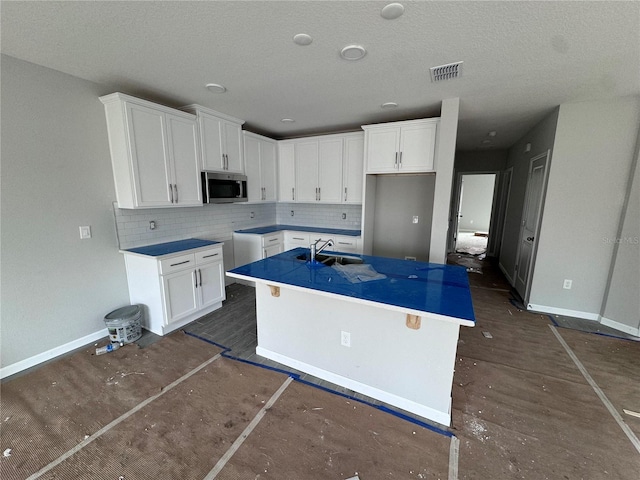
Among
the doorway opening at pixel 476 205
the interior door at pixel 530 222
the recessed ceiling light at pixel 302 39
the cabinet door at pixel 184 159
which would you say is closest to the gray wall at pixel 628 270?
the interior door at pixel 530 222

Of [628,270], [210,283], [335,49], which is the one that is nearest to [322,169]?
[335,49]

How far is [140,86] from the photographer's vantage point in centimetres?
263

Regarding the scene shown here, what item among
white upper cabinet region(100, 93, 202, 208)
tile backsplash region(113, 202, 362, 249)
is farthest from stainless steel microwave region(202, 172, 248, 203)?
tile backsplash region(113, 202, 362, 249)

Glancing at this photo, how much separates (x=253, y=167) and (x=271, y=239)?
47.3 inches

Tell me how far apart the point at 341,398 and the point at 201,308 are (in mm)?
2062

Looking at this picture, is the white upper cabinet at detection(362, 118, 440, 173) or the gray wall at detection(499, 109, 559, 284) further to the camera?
the gray wall at detection(499, 109, 559, 284)

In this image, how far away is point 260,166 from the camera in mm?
4270

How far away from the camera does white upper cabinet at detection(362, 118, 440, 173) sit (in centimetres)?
321

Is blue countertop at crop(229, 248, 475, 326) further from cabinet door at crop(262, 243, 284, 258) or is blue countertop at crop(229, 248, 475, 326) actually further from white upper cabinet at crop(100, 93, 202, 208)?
cabinet door at crop(262, 243, 284, 258)

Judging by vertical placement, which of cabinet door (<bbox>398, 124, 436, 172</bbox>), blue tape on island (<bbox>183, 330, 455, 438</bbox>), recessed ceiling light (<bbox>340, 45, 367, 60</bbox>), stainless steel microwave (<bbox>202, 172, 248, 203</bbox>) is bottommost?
blue tape on island (<bbox>183, 330, 455, 438</bbox>)

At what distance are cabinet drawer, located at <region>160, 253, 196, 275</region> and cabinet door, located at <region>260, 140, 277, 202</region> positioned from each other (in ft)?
5.93

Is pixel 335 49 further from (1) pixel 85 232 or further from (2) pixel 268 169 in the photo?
(1) pixel 85 232

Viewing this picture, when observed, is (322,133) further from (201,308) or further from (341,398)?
(341,398)

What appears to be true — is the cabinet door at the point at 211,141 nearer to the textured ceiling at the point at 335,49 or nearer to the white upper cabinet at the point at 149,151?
the white upper cabinet at the point at 149,151
